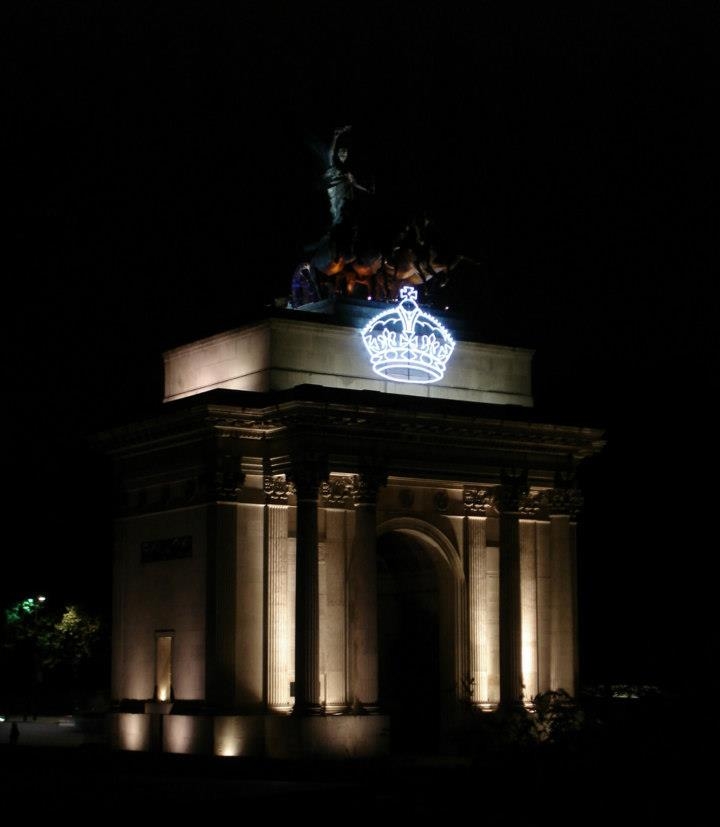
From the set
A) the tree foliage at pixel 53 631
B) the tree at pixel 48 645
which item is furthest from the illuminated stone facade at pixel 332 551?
the tree foliage at pixel 53 631

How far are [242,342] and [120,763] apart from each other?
1503 centimetres

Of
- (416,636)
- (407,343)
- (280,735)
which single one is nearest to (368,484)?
(407,343)

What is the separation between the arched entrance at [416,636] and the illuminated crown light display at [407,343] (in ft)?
17.1

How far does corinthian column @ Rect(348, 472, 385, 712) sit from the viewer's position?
234 feet

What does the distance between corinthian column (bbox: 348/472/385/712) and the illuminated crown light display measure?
4.38m

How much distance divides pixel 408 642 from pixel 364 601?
6.88 m

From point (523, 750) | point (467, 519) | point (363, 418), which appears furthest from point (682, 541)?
point (523, 750)

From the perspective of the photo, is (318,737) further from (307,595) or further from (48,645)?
(48,645)

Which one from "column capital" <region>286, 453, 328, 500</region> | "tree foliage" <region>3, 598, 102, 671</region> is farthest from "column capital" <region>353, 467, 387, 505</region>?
"tree foliage" <region>3, 598, 102, 671</region>

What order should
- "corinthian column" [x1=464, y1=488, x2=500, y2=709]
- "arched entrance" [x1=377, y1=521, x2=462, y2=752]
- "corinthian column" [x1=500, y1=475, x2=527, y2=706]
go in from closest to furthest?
"corinthian column" [x1=500, y1=475, x2=527, y2=706] < "corinthian column" [x1=464, y1=488, x2=500, y2=709] < "arched entrance" [x1=377, y1=521, x2=462, y2=752]

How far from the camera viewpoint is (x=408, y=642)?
7775 centimetres

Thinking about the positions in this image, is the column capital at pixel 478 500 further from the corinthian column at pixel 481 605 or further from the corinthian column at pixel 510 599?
the corinthian column at pixel 510 599

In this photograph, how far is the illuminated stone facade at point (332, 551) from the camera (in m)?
70.0

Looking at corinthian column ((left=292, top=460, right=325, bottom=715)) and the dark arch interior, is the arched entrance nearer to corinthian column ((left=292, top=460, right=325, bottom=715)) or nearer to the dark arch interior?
the dark arch interior
